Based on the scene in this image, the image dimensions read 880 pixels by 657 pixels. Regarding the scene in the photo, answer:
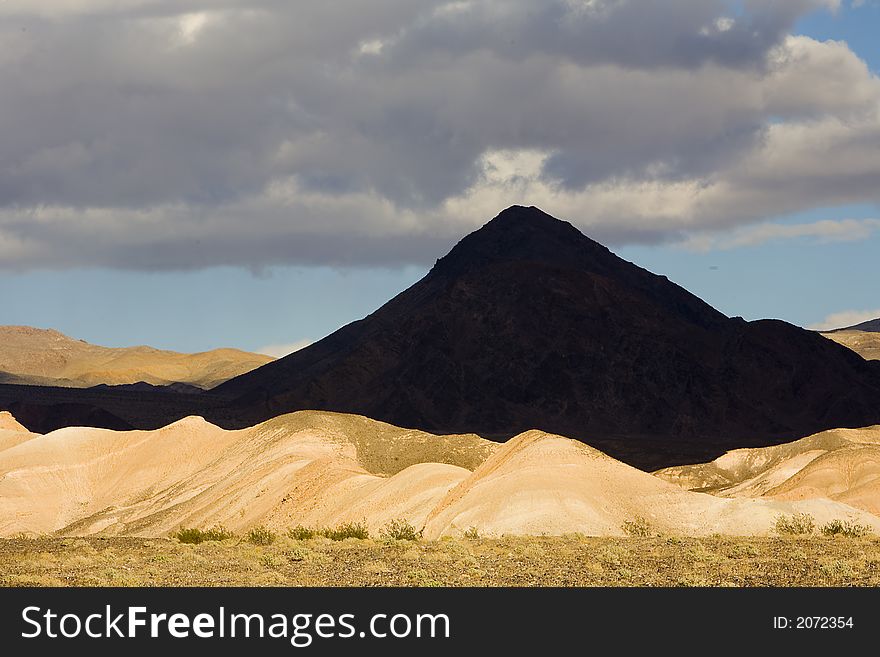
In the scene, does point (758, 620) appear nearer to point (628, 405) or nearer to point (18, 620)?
point (18, 620)

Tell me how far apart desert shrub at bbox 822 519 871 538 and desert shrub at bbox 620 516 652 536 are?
5.45 metres

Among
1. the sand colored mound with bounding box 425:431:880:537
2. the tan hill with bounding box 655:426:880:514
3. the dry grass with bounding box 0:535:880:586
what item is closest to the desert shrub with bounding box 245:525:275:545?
the dry grass with bounding box 0:535:880:586

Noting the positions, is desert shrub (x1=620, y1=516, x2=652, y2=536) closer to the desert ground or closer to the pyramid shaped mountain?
the desert ground

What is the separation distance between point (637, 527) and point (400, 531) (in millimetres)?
7995

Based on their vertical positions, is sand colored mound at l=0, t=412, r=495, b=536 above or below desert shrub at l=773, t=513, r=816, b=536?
above

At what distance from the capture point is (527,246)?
166000 millimetres

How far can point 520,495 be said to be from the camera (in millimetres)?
40594

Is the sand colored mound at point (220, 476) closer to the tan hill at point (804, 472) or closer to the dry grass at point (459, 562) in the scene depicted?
the dry grass at point (459, 562)

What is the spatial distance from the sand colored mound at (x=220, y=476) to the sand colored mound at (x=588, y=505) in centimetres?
463

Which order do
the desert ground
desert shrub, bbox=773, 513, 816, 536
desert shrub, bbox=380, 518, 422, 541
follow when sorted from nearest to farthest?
1. the desert ground
2. desert shrub, bbox=773, 513, 816, 536
3. desert shrub, bbox=380, 518, 422, 541

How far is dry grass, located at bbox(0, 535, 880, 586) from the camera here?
25.4 metres

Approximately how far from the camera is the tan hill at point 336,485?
39562mm

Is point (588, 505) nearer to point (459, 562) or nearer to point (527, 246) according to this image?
point (459, 562)

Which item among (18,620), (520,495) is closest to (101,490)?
(520,495)
